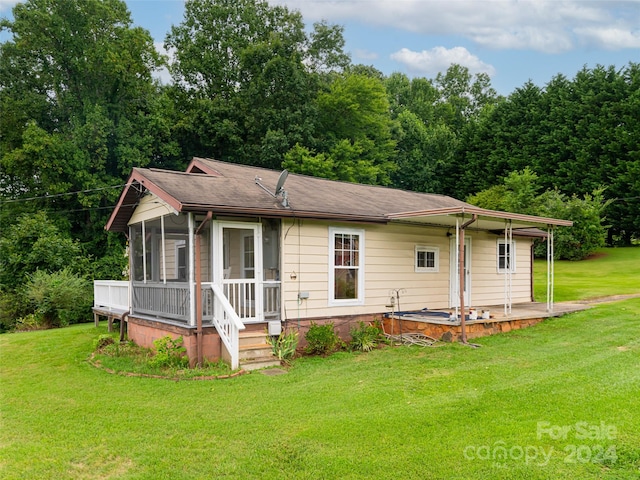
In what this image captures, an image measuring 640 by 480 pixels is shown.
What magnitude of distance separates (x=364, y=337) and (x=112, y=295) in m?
6.89

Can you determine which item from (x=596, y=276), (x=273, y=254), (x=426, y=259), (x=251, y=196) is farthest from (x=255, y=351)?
(x=596, y=276)

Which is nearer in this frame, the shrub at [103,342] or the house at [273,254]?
the house at [273,254]

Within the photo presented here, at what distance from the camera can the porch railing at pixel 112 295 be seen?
39.3ft

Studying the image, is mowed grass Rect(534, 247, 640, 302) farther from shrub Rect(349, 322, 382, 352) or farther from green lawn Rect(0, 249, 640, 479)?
green lawn Rect(0, 249, 640, 479)

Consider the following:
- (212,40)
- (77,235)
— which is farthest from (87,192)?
(212,40)

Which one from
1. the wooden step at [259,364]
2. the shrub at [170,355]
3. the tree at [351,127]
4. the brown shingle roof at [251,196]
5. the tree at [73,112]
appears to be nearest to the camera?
the wooden step at [259,364]

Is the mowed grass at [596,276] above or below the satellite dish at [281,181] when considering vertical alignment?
below

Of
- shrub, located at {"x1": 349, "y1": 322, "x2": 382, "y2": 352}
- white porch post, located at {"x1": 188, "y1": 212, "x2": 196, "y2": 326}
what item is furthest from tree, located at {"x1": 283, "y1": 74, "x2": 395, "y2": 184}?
white porch post, located at {"x1": 188, "y1": 212, "x2": 196, "y2": 326}

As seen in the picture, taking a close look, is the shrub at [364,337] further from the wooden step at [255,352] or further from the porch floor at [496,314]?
the wooden step at [255,352]

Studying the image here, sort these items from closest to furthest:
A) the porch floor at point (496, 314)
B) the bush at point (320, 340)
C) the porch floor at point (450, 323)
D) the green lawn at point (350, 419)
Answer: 1. the green lawn at point (350, 419)
2. the bush at point (320, 340)
3. the porch floor at point (450, 323)
4. the porch floor at point (496, 314)

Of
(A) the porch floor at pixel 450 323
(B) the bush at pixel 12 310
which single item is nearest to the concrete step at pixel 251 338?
(A) the porch floor at pixel 450 323

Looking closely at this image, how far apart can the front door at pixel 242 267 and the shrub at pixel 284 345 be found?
19.4 inches

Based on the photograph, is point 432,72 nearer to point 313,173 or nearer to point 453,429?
point 313,173

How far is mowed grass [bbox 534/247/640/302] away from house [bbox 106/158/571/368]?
18.4ft
